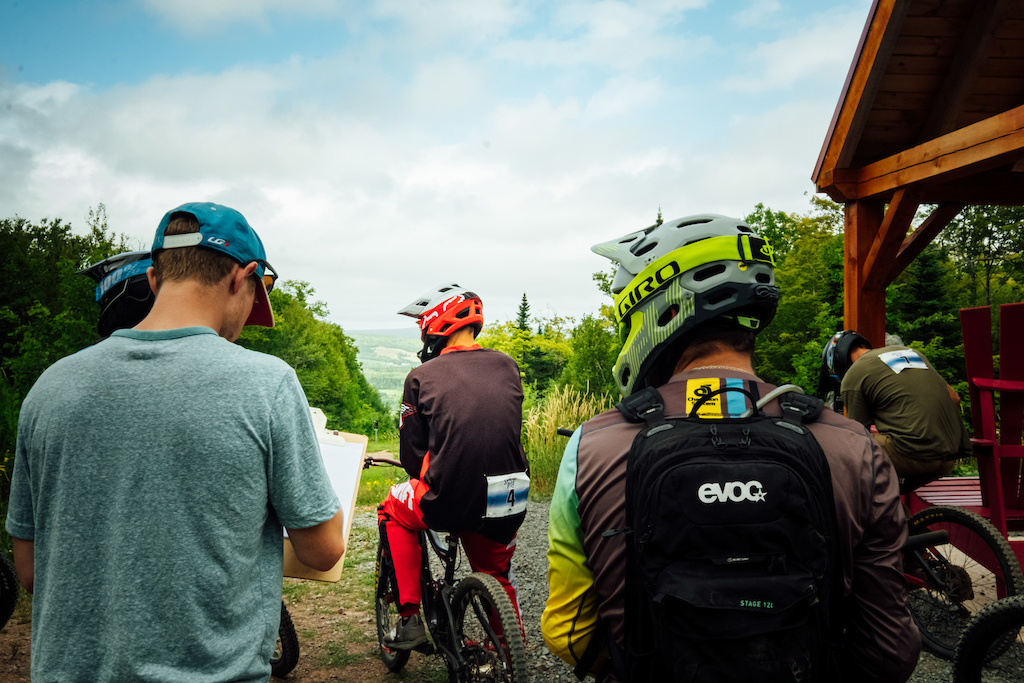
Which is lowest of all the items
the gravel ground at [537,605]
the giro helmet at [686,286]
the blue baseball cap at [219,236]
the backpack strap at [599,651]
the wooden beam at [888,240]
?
the gravel ground at [537,605]

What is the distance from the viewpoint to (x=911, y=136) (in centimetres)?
681

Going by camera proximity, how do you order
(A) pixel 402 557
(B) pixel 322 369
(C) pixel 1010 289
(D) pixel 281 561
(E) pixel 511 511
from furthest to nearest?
(B) pixel 322 369
(C) pixel 1010 289
(A) pixel 402 557
(E) pixel 511 511
(D) pixel 281 561

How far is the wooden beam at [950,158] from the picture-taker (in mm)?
4797

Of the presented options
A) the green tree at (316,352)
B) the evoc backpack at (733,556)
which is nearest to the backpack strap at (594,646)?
the evoc backpack at (733,556)

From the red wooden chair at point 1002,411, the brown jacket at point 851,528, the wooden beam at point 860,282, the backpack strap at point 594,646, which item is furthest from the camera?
the wooden beam at point 860,282

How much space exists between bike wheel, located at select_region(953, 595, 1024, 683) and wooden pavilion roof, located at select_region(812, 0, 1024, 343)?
11.8 feet

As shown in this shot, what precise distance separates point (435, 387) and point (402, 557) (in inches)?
41.4

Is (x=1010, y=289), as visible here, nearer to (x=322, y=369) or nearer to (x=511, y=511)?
(x=511, y=511)

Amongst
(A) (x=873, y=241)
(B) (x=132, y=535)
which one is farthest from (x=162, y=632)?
(A) (x=873, y=241)

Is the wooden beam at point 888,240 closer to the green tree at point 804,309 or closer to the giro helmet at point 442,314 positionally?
the giro helmet at point 442,314

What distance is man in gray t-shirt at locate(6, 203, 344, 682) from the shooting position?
1326 millimetres

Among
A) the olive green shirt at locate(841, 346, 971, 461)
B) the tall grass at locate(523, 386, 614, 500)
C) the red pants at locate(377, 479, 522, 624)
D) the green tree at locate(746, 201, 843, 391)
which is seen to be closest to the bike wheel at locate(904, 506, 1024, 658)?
the olive green shirt at locate(841, 346, 971, 461)

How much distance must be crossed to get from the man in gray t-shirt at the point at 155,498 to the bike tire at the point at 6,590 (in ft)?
12.8

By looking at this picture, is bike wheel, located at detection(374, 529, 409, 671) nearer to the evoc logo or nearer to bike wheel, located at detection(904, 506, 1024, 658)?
the evoc logo
